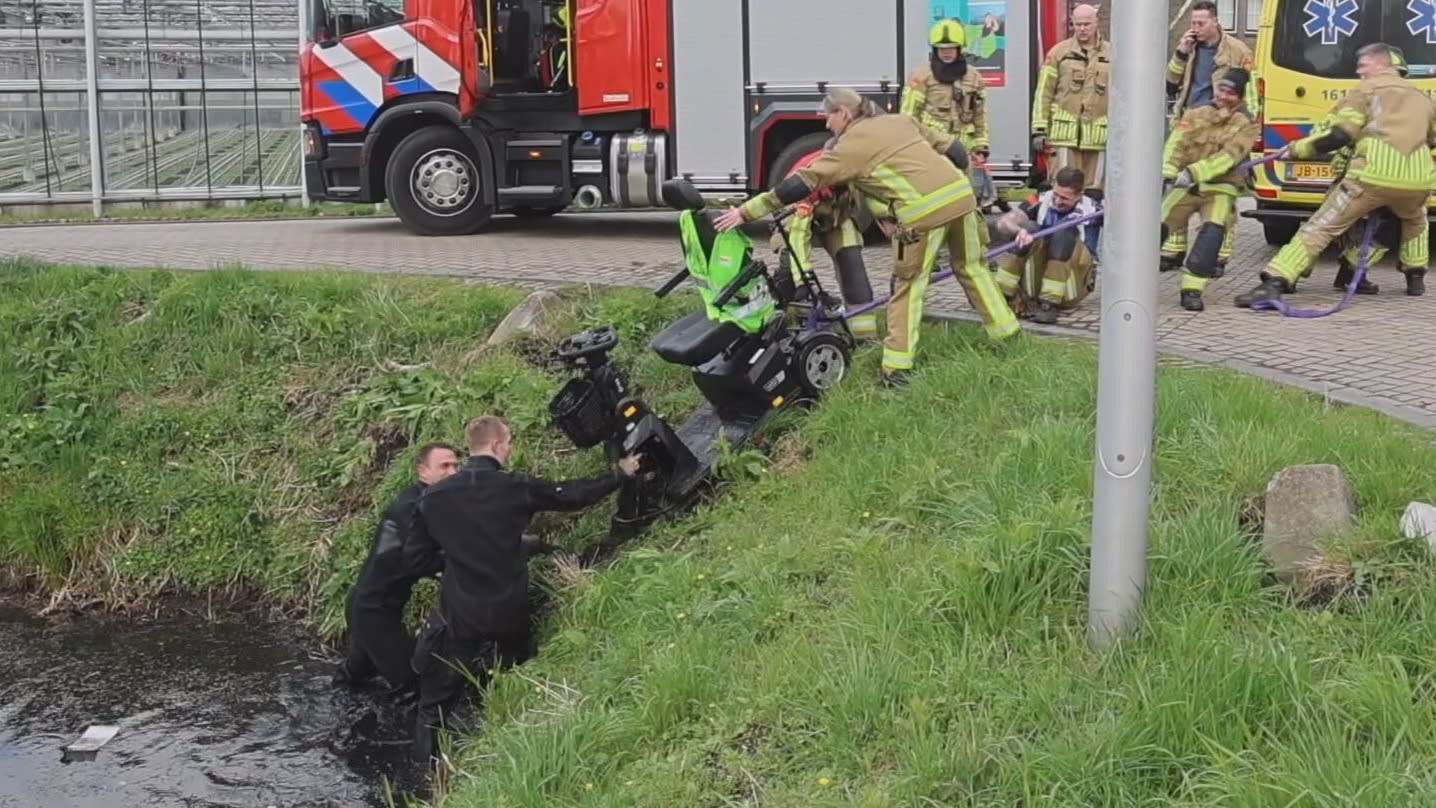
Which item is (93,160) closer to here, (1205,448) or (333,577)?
(333,577)

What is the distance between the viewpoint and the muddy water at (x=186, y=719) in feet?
19.0

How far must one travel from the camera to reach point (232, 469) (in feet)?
27.2

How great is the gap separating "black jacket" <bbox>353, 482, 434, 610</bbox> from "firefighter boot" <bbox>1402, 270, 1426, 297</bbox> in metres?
6.41

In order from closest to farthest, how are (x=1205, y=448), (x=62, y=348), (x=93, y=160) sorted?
(x=1205, y=448) → (x=62, y=348) → (x=93, y=160)

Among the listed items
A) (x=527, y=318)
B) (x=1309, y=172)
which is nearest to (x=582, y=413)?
(x=527, y=318)

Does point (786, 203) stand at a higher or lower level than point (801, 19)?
lower

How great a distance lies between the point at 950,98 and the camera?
33.8ft

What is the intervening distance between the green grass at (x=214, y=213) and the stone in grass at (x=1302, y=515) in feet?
44.4

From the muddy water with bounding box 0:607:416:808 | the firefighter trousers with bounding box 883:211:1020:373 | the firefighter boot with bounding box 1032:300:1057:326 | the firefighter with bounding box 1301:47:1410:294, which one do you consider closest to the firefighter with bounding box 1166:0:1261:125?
the firefighter with bounding box 1301:47:1410:294

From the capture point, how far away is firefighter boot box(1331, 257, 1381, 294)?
9320 millimetres

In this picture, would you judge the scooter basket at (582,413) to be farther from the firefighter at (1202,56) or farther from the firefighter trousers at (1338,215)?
the firefighter at (1202,56)

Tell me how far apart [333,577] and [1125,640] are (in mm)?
4690

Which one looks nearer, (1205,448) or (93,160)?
(1205,448)

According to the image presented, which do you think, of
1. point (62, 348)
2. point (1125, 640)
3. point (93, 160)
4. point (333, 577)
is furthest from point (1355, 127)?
point (93, 160)
